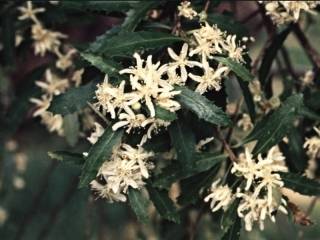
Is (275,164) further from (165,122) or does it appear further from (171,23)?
(171,23)

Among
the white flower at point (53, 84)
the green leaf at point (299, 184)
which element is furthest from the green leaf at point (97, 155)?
the white flower at point (53, 84)

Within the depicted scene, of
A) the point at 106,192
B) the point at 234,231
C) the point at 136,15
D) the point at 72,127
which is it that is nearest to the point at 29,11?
the point at 72,127

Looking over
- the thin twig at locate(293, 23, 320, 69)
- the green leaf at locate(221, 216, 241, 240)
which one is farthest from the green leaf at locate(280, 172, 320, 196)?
the thin twig at locate(293, 23, 320, 69)

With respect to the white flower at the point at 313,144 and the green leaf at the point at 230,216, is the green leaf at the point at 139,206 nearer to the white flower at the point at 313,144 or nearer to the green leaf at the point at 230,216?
the green leaf at the point at 230,216

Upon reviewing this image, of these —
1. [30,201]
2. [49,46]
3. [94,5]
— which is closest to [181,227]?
[49,46]

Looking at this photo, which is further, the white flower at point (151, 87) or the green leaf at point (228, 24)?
the green leaf at point (228, 24)

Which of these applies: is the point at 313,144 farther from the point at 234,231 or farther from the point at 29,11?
the point at 29,11
